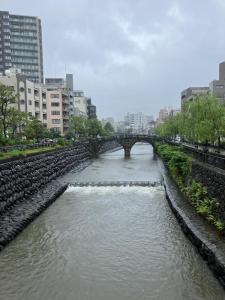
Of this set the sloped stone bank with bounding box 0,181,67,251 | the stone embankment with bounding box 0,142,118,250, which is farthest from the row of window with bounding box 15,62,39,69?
the sloped stone bank with bounding box 0,181,67,251

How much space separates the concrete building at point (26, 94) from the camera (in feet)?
240

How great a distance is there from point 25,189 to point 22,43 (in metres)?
131

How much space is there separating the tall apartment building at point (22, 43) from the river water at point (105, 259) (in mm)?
129256

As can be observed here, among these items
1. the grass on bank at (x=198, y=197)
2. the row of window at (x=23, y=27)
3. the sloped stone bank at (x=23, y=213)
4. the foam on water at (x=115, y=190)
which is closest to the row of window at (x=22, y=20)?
the row of window at (x=23, y=27)

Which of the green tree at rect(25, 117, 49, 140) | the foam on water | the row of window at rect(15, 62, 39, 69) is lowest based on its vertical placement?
the foam on water

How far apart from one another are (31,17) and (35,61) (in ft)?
67.3

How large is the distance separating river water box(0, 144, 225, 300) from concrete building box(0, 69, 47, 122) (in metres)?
48.6

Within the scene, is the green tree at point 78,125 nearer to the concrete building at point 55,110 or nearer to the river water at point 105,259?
the concrete building at point 55,110

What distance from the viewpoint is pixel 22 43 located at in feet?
469

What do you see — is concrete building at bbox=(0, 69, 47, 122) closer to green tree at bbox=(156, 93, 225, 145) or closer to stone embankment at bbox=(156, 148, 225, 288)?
green tree at bbox=(156, 93, 225, 145)

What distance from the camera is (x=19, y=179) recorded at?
28.3m

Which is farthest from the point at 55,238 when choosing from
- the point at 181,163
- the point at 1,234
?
the point at 181,163

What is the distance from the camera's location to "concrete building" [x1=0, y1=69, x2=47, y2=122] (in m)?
73.1

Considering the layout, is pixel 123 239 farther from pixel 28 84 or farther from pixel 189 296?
pixel 28 84
